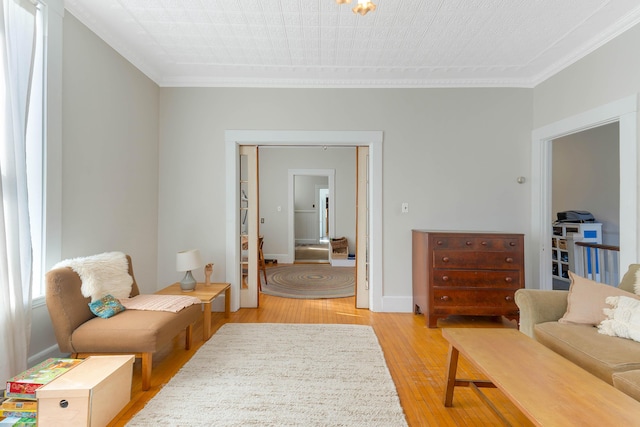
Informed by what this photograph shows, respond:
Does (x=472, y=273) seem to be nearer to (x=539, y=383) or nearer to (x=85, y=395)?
(x=539, y=383)

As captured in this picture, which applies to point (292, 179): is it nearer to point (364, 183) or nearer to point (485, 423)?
point (364, 183)

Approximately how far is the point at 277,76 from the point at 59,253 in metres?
2.86

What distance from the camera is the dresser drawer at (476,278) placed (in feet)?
11.1

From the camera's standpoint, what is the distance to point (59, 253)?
7.95 feet

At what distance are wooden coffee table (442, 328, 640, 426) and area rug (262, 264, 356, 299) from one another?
2870mm

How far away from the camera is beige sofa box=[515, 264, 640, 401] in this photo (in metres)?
1.67

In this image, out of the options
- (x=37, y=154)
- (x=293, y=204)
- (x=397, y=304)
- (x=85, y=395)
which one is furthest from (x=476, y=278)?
(x=293, y=204)

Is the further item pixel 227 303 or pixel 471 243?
pixel 227 303

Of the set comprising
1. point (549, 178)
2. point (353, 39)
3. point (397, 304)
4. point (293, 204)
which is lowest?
point (397, 304)

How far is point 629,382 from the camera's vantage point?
1.48m

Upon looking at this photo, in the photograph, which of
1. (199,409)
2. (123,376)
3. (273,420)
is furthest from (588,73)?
(123,376)

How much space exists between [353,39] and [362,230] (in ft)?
7.40

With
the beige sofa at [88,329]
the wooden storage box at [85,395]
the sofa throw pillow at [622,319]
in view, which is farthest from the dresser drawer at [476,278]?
the wooden storage box at [85,395]

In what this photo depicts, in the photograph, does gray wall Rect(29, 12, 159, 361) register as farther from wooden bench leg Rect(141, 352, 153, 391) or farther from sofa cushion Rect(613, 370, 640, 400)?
sofa cushion Rect(613, 370, 640, 400)
